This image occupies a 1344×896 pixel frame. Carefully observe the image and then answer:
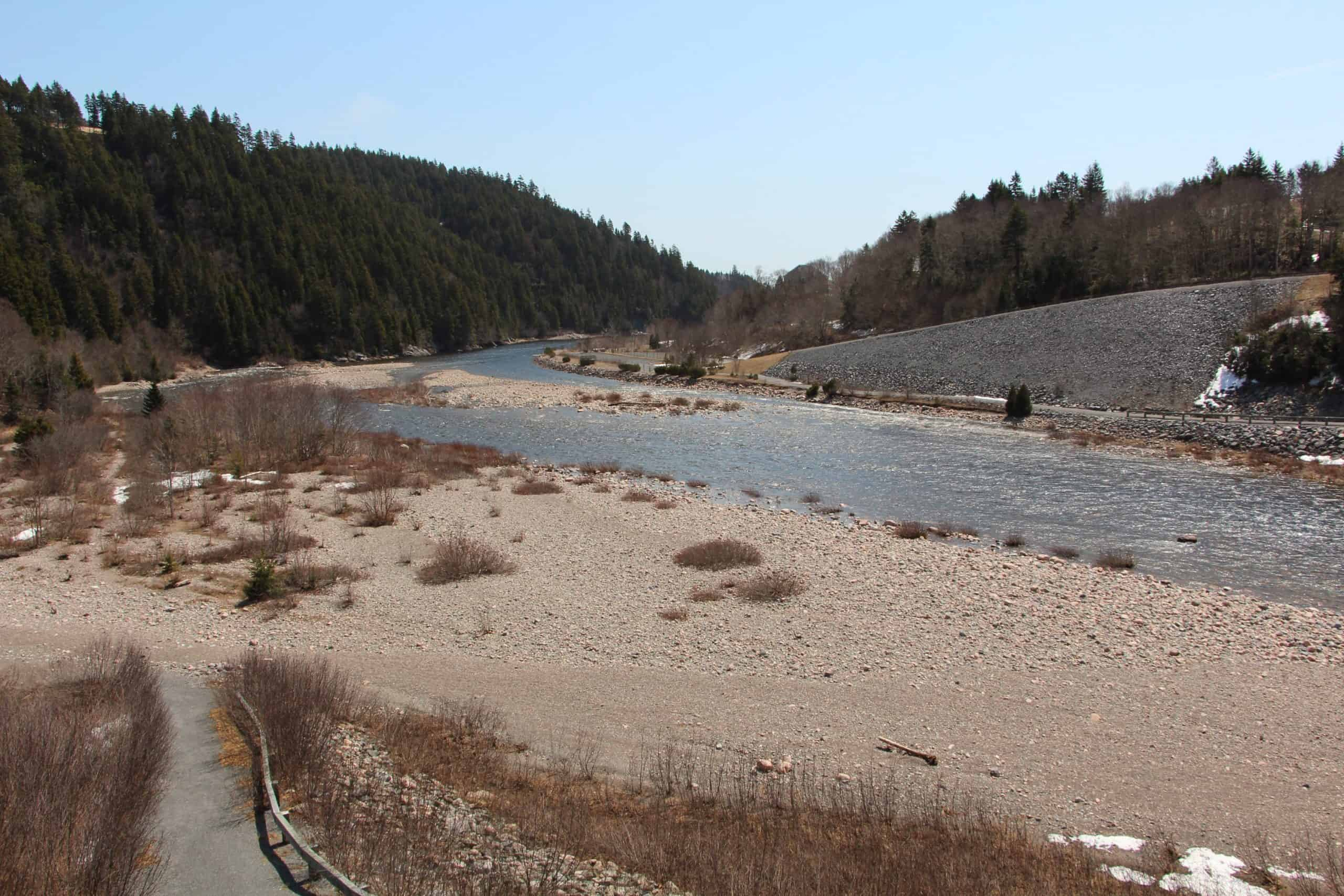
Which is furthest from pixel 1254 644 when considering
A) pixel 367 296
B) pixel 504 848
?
pixel 367 296

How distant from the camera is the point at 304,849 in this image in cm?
572

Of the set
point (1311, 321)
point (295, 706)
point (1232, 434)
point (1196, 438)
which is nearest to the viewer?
point (295, 706)

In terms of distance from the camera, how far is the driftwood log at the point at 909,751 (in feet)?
31.7

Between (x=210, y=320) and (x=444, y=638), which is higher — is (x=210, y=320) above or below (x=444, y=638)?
above

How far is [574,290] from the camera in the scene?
627ft

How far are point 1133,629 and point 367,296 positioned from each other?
128 m

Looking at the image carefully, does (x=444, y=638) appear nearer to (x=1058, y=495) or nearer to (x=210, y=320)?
(x=1058, y=495)

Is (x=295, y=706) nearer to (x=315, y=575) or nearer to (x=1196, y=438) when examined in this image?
(x=315, y=575)

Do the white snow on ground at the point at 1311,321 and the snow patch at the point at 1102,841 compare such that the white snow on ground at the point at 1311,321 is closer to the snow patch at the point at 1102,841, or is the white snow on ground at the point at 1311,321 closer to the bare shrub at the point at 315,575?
the snow patch at the point at 1102,841

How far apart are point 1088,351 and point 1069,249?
26193mm

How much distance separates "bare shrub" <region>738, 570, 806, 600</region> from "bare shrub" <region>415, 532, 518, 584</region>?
548 centimetres

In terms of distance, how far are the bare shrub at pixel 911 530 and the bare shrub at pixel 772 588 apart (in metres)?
5.66

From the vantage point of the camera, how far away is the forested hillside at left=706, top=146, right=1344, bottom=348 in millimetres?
66938

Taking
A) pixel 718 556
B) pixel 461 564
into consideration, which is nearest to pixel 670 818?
pixel 718 556
